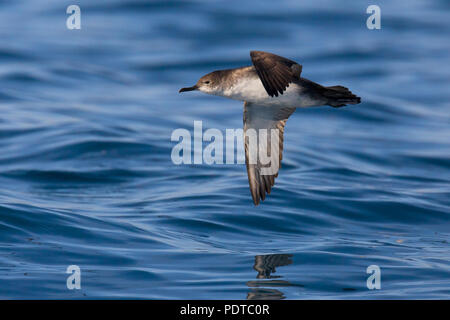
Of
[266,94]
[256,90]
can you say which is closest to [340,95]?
[266,94]

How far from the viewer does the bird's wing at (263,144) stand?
10383 millimetres

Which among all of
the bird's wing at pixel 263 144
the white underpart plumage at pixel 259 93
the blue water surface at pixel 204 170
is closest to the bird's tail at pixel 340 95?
the white underpart plumage at pixel 259 93

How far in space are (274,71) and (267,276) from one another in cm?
311

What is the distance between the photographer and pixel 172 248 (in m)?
11.2

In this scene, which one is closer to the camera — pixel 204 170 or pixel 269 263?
pixel 269 263

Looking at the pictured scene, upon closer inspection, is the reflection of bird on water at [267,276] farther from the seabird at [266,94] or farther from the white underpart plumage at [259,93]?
the white underpart plumage at [259,93]

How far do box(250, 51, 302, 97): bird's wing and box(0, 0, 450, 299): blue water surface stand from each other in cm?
273

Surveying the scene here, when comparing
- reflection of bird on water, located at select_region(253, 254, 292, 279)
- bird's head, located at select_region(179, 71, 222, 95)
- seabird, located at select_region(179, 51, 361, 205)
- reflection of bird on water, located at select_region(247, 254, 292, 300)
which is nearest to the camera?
seabird, located at select_region(179, 51, 361, 205)

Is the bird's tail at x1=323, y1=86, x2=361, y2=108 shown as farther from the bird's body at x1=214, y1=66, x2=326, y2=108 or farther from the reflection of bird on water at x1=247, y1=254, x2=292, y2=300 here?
the reflection of bird on water at x1=247, y1=254, x2=292, y2=300

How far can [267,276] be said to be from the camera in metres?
10.2

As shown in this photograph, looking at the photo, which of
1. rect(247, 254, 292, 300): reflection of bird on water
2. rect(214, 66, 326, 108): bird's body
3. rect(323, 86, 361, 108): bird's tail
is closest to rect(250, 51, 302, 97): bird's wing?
rect(214, 66, 326, 108): bird's body

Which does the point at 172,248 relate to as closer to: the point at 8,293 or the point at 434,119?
the point at 8,293

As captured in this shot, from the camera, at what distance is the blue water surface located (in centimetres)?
1037

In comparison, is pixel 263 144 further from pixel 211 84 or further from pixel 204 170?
pixel 204 170
